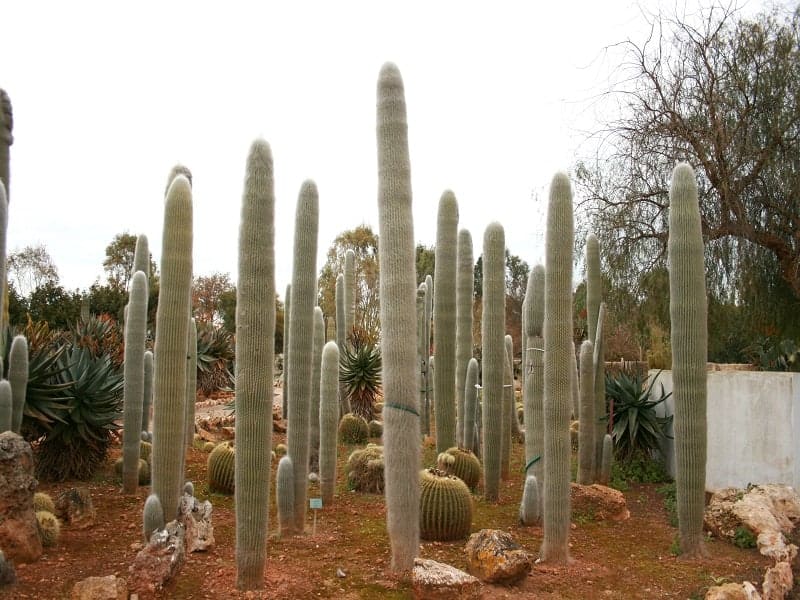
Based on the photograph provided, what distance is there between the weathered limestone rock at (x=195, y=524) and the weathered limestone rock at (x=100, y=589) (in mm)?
1158

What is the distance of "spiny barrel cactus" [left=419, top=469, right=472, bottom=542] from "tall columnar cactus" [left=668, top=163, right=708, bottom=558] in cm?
196

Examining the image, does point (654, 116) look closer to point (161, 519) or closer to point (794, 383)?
point (794, 383)

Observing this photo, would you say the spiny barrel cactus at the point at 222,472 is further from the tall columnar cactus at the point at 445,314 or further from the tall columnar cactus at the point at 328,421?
the tall columnar cactus at the point at 445,314

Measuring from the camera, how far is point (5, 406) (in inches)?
243

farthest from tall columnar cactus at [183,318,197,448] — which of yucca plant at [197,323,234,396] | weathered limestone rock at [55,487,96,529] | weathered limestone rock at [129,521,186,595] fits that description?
yucca plant at [197,323,234,396]

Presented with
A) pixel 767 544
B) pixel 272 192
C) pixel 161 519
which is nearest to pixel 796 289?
pixel 767 544

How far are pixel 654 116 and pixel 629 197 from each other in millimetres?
1412

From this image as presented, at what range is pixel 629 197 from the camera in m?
12.0

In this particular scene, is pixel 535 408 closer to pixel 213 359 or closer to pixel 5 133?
pixel 5 133

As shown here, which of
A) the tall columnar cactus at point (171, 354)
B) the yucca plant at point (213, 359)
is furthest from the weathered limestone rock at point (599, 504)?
the yucca plant at point (213, 359)

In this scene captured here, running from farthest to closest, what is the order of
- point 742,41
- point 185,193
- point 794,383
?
point 742,41 → point 794,383 → point 185,193

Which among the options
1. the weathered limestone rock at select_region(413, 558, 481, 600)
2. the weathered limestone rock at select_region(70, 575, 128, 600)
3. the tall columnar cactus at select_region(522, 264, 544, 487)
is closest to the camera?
the weathered limestone rock at select_region(70, 575, 128, 600)

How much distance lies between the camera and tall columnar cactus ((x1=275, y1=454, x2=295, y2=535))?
236 inches

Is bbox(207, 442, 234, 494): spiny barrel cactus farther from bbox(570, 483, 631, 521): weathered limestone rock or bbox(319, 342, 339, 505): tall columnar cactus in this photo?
bbox(570, 483, 631, 521): weathered limestone rock
